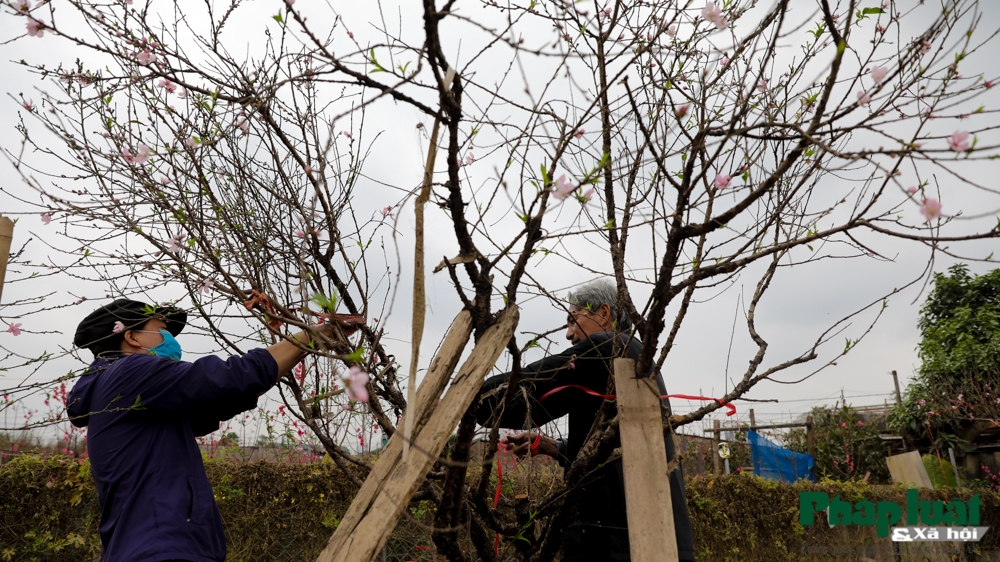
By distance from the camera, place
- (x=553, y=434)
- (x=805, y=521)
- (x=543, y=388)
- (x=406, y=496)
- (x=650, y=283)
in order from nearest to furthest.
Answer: (x=406, y=496), (x=650, y=283), (x=543, y=388), (x=553, y=434), (x=805, y=521)

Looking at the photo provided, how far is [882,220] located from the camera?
166 centimetres

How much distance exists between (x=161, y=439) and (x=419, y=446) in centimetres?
110

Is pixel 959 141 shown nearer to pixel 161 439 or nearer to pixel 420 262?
pixel 420 262

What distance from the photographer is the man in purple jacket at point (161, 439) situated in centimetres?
194

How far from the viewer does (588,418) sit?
253cm

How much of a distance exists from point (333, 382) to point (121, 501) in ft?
2.97

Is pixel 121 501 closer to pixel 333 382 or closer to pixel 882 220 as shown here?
pixel 333 382

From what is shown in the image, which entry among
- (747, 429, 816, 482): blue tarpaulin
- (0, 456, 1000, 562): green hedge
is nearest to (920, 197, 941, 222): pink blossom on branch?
(0, 456, 1000, 562): green hedge

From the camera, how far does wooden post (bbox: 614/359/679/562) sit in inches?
66.8

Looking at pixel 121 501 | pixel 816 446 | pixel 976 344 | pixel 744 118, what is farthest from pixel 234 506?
pixel 976 344

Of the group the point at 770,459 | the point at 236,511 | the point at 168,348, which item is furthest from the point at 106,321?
the point at 770,459

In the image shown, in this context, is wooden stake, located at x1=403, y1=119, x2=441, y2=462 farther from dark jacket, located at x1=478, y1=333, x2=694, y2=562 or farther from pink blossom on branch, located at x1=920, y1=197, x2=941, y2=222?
pink blossom on branch, located at x1=920, y1=197, x2=941, y2=222

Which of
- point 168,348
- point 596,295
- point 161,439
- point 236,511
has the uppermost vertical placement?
point 596,295

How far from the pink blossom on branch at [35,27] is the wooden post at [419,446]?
1.46m
